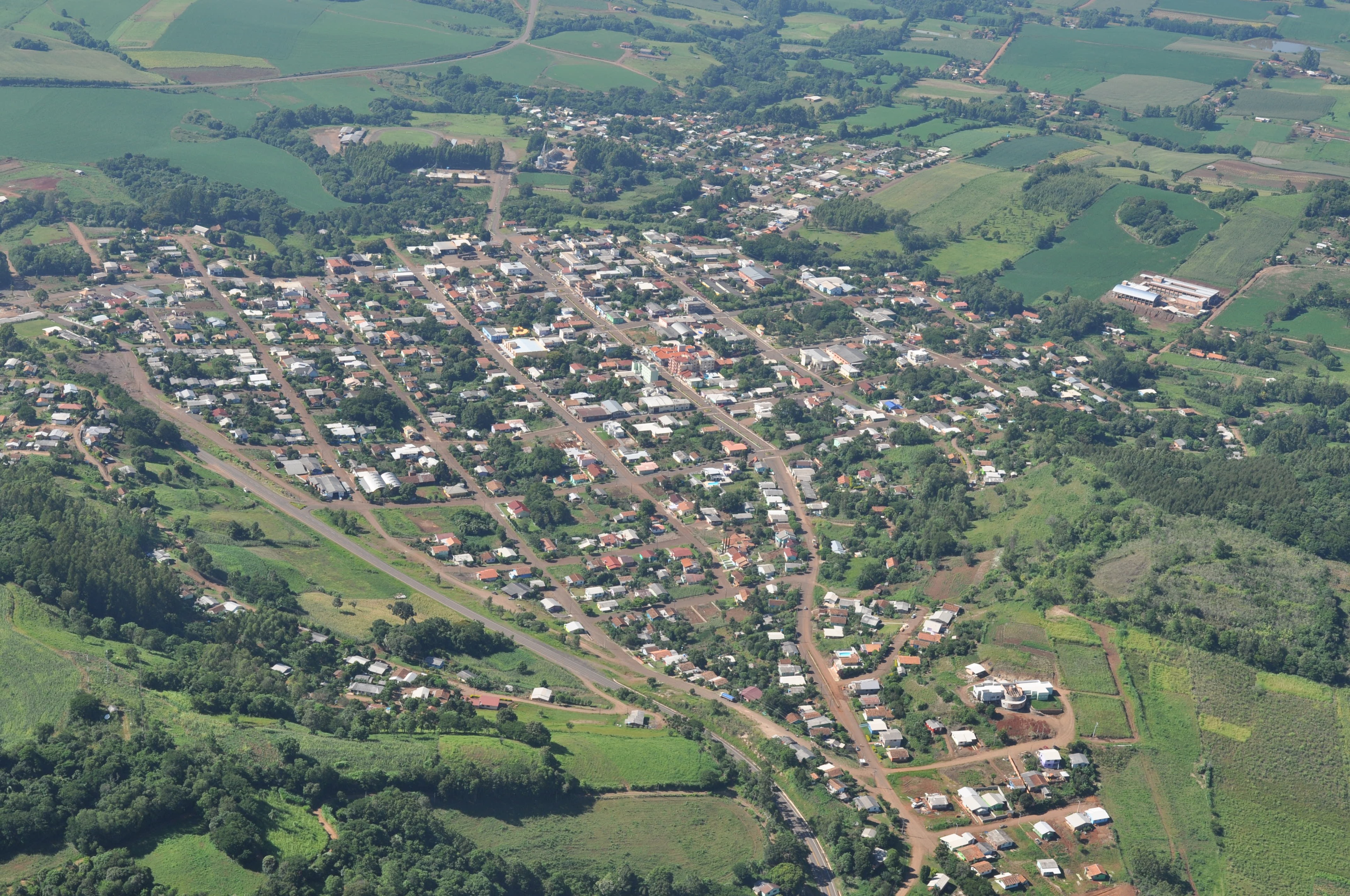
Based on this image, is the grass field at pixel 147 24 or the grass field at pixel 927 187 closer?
the grass field at pixel 927 187

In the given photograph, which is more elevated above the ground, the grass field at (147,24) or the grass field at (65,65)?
the grass field at (147,24)

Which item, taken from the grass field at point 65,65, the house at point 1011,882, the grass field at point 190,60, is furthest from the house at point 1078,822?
the grass field at point 190,60

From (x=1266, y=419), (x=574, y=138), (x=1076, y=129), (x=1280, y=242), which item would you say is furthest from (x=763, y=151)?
(x=1266, y=419)

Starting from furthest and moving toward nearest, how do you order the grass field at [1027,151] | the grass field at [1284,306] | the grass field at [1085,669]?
the grass field at [1027,151] → the grass field at [1284,306] → the grass field at [1085,669]

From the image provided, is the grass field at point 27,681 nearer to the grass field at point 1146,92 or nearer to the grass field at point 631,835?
the grass field at point 631,835

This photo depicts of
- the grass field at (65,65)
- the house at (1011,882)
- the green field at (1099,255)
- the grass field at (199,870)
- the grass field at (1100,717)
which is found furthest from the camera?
the grass field at (65,65)

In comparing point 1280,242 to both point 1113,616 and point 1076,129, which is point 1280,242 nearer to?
point 1076,129

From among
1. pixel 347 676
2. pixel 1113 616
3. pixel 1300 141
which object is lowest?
pixel 347 676
